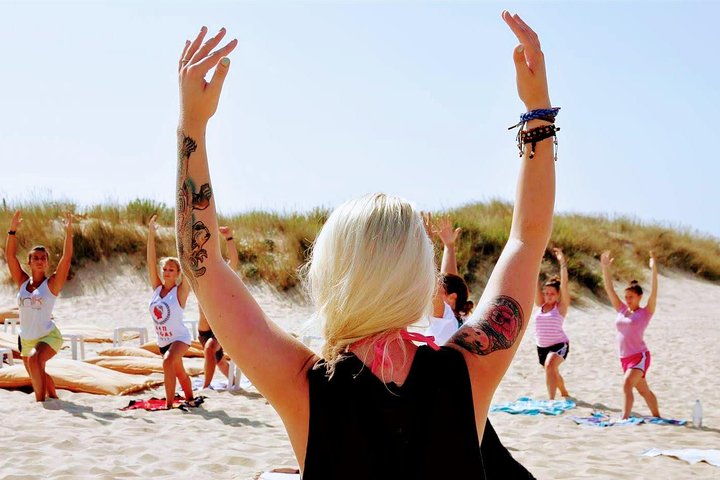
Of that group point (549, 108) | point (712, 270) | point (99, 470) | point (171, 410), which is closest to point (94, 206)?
point (171, 410)

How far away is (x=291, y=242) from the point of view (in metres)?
20.5

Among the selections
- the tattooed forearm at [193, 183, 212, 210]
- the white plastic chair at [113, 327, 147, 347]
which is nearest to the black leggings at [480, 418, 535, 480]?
the tattooed forearm at [193, 183, 212, 210]

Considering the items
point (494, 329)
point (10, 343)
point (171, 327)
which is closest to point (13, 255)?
point (171, 327)

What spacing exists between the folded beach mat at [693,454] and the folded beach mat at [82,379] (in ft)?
19.3

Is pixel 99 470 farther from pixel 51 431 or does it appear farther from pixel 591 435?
pixel 591 435

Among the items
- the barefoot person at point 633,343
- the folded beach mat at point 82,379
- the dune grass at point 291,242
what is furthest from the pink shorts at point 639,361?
the dune grass at point 291,242

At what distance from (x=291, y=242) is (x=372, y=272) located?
1908 centimetres

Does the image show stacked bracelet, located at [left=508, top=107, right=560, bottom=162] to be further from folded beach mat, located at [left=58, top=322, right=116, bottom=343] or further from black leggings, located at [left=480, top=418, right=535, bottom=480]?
folded beach mat, located at [left=58, top=322, right=116, bottom=343]

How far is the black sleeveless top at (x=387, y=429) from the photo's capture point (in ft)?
4.94

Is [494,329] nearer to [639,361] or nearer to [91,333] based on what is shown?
[639,361]

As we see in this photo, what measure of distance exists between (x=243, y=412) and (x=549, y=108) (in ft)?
23.8

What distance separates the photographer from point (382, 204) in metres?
1.57

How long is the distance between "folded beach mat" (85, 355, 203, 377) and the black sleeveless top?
9.68 m

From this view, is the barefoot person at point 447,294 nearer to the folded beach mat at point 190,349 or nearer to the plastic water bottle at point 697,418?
the plastic water bottle at point 697,418
